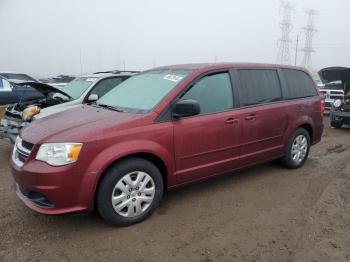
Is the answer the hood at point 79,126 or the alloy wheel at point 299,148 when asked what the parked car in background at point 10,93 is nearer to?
the hood at point 79,126

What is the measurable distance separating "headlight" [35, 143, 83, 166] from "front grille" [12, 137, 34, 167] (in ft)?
0.86

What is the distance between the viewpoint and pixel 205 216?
391 centimetres

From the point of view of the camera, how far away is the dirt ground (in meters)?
3.15

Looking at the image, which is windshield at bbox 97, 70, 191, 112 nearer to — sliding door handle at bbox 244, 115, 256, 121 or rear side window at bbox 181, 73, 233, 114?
rear side window at bbox 181, 73, 233, 114

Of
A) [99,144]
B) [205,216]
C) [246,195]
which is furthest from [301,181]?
[99,144]

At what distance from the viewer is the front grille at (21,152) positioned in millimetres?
3498

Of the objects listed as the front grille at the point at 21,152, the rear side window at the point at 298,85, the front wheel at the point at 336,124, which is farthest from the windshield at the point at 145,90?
the front wheel at the point at 336,124

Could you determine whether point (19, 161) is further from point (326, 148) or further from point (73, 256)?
point (326, 148)

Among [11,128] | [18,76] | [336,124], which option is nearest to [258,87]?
[11,128]

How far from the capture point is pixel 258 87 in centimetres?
494

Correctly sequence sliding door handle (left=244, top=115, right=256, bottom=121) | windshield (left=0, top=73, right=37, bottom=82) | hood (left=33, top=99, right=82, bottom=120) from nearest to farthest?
sliding door handle (left=244, top=115, right=256, bottom=121) < hood (left=33, top=99, right=82, bottom=120) < windshield (left=0, top=73, right=37, bottom=82)

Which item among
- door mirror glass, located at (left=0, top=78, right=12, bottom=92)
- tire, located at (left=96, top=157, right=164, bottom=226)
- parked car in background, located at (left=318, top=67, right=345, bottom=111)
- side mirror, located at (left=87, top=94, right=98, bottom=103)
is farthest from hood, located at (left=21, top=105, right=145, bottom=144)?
parked car in background, located at (left=318, top=67, right=345, bottom=111)

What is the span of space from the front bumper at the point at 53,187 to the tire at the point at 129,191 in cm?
21

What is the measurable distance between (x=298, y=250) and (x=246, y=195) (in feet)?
4.57
